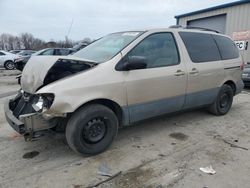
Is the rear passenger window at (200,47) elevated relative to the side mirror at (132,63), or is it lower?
elevated

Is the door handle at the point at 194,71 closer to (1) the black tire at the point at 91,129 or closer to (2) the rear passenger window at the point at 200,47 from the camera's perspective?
(2) the rear passenger window at the point at 200,47

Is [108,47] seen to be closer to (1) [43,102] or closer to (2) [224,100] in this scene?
(1) [43,102]

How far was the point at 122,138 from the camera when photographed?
4215 mm

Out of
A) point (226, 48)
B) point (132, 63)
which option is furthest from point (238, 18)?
point (132, 63)

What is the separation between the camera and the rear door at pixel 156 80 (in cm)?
372

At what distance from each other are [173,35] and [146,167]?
91.8 inches

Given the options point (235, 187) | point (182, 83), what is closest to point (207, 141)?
point (182, 83)

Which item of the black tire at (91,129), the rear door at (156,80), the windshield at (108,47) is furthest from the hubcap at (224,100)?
the black tire at (91,129)

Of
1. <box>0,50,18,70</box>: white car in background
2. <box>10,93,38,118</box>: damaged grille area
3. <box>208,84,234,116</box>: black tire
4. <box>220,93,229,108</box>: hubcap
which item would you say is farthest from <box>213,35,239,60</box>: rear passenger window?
<box>0,50,18,70</box>: white car in background

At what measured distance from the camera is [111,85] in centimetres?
345

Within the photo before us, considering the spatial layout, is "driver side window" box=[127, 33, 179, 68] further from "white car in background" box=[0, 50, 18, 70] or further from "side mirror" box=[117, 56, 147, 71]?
"white car in background" box=[0, 50, 18, 70]

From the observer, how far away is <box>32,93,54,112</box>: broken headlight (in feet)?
10.1

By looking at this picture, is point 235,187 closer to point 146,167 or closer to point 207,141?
point 146,167

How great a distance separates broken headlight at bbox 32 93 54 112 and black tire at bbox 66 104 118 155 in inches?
14.2
